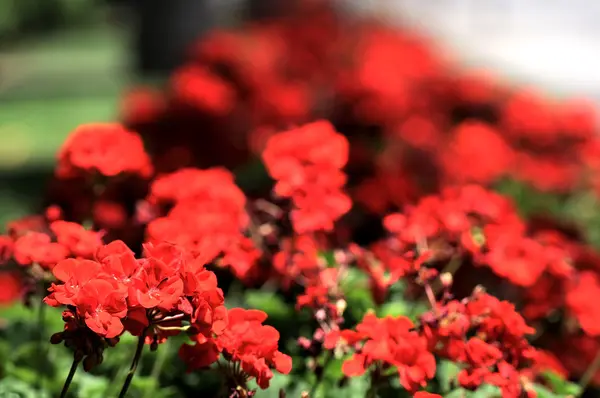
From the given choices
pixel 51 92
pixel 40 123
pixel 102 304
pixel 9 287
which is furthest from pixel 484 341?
pixel 51 92

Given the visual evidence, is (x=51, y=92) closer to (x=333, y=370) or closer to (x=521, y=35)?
(x=521, y=35)

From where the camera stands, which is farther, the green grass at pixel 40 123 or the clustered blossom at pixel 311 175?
the green grass at pixel 40 123

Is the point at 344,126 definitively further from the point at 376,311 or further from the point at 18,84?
the point at 18,84

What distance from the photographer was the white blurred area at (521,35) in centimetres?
1199

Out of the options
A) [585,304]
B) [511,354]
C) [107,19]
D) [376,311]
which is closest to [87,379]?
[376,311]

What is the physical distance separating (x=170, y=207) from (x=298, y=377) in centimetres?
67

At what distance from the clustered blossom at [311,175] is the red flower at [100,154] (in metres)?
0.38

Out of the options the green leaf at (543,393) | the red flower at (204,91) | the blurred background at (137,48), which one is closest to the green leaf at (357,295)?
the green leaf at (543,393)

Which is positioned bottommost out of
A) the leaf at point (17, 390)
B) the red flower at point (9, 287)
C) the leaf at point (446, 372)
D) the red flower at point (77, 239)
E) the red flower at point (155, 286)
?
the red flower at point (9, 287)

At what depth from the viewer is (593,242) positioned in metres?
4.18

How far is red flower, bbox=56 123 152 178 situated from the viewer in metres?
2.39

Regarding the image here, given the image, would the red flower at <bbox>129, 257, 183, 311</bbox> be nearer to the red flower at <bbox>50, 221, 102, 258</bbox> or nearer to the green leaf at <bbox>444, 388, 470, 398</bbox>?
the red flower at <bbox>50, 221, 102, 258</bbox>

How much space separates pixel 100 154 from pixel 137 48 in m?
8.43

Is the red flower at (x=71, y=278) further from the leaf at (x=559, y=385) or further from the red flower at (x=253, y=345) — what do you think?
the leaf at (x=559, y=385)
